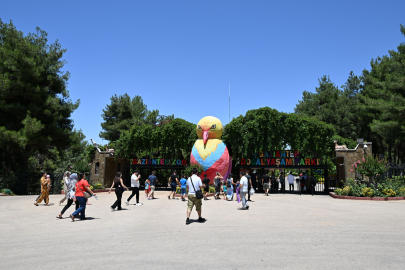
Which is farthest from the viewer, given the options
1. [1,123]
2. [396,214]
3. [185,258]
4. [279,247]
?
[1,123]

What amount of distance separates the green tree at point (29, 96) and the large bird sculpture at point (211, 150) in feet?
34.7

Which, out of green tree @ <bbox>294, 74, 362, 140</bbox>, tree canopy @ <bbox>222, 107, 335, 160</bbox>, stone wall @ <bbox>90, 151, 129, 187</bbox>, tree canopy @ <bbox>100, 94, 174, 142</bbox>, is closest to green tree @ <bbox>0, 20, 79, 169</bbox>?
stone wall @ <bbox>90, 151, 129, 187</bbox>

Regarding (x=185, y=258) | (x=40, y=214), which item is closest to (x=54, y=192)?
(x=40, y=214)

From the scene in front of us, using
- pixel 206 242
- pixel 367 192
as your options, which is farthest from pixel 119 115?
pixel 206 242

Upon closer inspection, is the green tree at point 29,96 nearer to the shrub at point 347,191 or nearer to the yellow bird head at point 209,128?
the yellow bird head at point 209,128

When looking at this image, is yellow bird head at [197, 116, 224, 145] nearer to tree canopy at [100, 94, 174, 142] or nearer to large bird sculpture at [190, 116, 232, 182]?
large bird sculpture at [190, 116, 232, 182]

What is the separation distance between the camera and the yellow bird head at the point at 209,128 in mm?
23886

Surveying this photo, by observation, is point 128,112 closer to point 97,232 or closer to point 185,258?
point 97,232

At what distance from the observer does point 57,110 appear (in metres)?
24.6

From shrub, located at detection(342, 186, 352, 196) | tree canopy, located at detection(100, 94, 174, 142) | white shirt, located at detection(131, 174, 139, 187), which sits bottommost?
shrub, located at detection(342, 186, 352, 196)

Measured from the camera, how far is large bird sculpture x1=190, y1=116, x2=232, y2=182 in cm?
2291

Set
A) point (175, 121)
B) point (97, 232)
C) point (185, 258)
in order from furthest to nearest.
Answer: point (175, 121) → point (97, 232) → point (185, 258)

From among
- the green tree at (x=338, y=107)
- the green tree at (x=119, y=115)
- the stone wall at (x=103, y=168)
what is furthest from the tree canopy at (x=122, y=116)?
the green tree at (x=338, y=107)

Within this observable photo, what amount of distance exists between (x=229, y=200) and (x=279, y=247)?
436 inches
